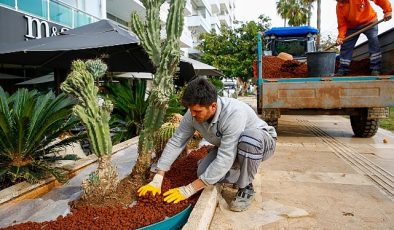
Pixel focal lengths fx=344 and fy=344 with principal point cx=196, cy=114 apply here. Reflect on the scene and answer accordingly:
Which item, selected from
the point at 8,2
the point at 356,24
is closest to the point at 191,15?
the point at 8,2

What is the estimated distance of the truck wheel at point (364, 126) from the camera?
637cm

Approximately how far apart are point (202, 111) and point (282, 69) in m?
5.08

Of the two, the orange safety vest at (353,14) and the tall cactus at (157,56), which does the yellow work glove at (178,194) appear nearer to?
the tall cactus at (157,56)

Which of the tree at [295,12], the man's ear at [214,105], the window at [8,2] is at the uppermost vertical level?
the tree at [295,12]

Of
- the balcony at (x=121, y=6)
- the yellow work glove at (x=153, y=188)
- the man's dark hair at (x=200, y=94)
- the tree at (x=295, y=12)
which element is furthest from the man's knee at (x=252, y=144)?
the tree at (x=295, y=12)

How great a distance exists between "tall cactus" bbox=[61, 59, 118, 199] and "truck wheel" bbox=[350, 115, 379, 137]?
17.4 ft

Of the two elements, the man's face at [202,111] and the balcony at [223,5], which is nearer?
the man's face at [202,111]

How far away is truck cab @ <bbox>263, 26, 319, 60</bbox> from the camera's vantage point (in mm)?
9398

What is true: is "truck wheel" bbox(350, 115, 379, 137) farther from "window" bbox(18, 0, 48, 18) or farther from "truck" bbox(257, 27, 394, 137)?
"window" bbox(18, 0, 48, 18)

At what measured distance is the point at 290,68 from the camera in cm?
720

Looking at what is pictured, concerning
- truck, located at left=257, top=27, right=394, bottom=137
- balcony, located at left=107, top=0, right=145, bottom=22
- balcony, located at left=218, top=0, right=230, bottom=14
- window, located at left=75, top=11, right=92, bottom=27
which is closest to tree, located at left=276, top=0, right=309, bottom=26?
balcony, located at left=218, top=0, right=230, bottom=14

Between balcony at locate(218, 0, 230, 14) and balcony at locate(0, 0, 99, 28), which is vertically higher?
balcony at locate(218, 0, 230, 14)

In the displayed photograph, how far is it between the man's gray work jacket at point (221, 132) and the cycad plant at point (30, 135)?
1.16 metres

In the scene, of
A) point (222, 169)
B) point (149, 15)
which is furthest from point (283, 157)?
point (149, 15)
